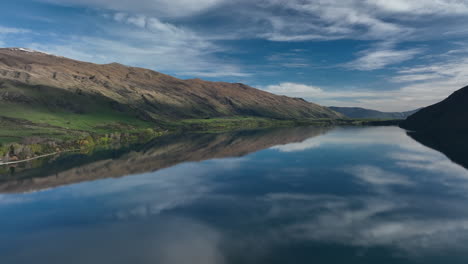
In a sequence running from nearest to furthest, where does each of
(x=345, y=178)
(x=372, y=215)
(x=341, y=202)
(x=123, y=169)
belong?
1. (x=372, y=215)
2. (x=341, y=202)
3. (x=345, y=178)
4. (x=123, y=169)

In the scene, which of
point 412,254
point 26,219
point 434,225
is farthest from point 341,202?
point 26,219

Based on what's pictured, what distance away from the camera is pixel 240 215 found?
45750 millimetres

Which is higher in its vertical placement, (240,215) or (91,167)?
(240,215)

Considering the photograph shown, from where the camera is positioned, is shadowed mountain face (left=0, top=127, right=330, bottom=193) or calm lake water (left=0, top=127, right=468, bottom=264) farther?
shadowed mountain face (left=0, top=127, right=330, bottom=193)

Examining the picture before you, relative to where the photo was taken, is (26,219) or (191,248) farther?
(26,219)

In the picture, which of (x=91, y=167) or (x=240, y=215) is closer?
(x=240, y=215)

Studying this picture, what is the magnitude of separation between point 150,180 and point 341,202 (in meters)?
48.5

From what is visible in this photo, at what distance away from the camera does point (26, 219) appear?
47.2 metres

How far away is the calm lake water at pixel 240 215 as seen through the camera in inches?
1312

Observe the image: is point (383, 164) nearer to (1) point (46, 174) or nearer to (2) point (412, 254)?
(2) point (412, 254)

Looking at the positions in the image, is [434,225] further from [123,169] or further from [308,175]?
[123,169]

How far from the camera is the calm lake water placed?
3331 cm

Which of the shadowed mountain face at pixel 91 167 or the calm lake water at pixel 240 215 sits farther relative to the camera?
the shadowed mountain face at pixel 91 167

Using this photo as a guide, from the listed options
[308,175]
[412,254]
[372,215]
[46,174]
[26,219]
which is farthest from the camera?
[46,174]
